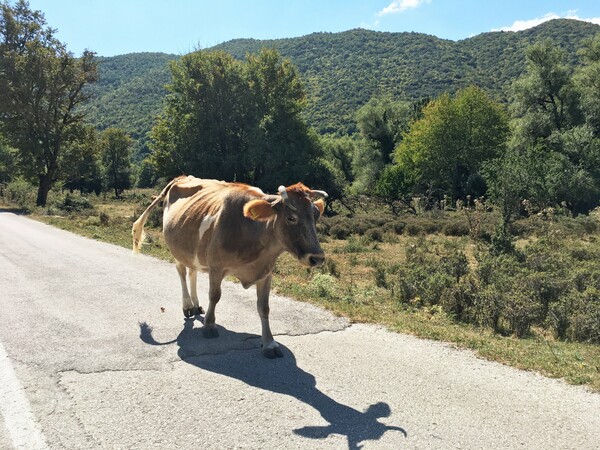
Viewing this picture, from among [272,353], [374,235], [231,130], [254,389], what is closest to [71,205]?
[231,130]

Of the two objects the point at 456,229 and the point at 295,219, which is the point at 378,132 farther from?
the point at 295,219

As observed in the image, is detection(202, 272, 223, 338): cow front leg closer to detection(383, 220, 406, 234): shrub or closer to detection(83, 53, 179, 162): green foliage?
detection(383, 220, 406, 234): shrub

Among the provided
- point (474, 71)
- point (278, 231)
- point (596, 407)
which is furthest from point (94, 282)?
point (474, 71)

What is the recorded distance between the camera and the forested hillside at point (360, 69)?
334 ft

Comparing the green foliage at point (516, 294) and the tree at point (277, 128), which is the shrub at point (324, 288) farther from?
the tree at point (277, 128)

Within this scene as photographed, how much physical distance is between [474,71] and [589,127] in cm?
7981

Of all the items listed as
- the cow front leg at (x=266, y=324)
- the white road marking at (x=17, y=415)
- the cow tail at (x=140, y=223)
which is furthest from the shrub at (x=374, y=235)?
the white road marking at (x=17, y=415)

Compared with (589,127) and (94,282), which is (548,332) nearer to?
(94,282)

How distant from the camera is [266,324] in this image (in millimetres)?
5301

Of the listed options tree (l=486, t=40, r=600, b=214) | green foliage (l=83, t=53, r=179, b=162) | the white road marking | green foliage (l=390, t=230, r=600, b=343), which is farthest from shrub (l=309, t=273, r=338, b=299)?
green foliage (l=83, t=53, r=179, b=162)

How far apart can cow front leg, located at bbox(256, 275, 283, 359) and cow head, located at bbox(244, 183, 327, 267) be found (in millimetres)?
803

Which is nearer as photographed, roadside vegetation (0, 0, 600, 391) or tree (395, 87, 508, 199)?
roadside vegetation (0, 0, 600, 391)

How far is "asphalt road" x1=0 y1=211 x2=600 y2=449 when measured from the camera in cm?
353

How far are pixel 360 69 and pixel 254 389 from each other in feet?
421
